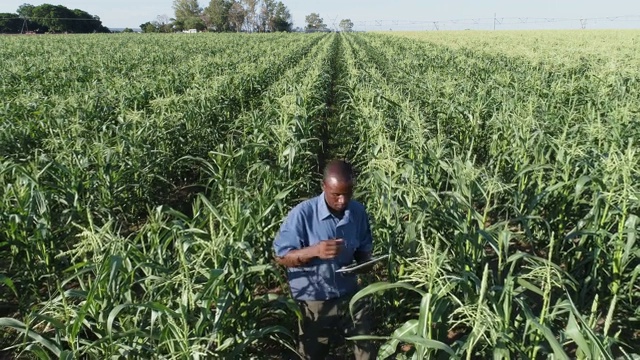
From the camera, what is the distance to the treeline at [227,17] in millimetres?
77625

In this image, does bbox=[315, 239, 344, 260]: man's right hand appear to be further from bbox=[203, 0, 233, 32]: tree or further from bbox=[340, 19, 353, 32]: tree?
bbox=[340, 19, 353, 32]: tree

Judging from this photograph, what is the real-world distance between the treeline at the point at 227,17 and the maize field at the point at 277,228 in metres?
71.2

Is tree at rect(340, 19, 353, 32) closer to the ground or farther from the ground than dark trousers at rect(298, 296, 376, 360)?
farther from the ground

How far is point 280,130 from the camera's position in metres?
5.14

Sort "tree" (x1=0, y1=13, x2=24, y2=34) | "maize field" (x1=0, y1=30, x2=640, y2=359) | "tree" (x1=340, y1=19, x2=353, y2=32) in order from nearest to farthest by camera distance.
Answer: "maize field" (x1=0, y1=30, x2=640, y2=359), "tree" (x1=0, y1=13, x2=24, y2=34), "tree" (x1=340, y1=19, x2=353, y2=32)

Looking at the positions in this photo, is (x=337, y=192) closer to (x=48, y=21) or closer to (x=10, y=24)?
(x=10, y=24)

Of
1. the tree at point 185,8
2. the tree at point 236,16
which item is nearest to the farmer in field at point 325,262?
the tree at point 236,16

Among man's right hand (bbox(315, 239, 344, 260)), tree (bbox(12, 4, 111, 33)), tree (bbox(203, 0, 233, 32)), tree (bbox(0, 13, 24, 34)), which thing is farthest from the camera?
tree (bbox(203, 0, 233, 32))

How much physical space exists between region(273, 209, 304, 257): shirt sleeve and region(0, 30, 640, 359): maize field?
129mm

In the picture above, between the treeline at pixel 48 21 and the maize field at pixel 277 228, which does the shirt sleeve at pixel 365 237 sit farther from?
the treeline at pixel 48 21

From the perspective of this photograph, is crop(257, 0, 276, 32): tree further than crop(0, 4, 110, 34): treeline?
Yes

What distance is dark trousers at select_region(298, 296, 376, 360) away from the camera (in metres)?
2.53

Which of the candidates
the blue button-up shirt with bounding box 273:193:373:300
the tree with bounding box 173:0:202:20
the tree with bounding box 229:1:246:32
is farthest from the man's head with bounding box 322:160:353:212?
the tree with bounding box 173:0:202:20

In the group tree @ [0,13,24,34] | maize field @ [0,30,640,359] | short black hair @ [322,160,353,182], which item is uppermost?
tree @ [0,13,24,34]
